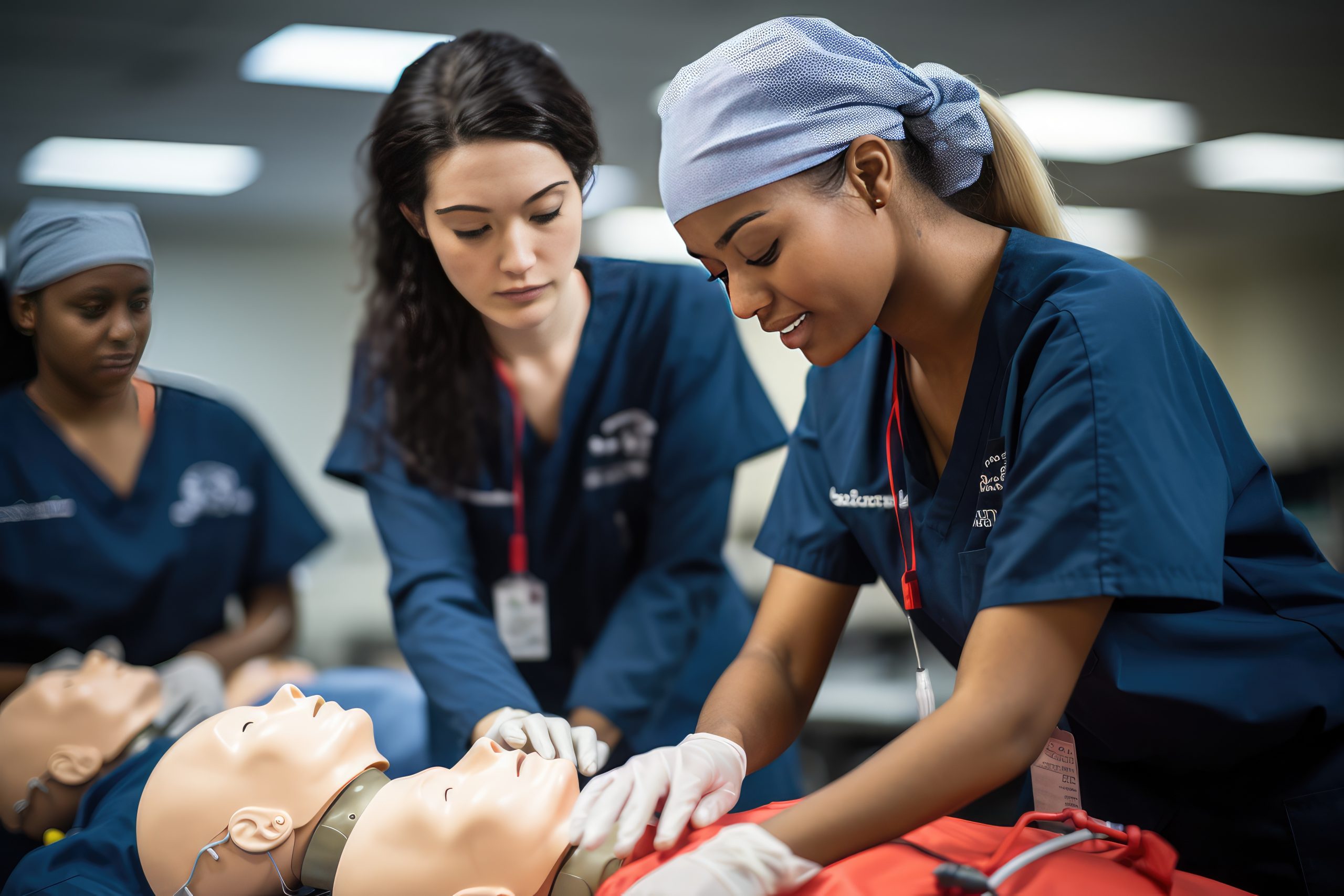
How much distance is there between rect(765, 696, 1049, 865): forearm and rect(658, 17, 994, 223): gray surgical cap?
582 mm

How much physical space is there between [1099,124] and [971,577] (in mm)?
Answer: 1065

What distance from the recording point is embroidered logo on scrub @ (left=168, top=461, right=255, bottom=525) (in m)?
1.72

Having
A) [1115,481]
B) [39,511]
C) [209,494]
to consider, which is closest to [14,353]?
[39,511]

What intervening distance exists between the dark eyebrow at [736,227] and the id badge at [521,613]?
2.76ft

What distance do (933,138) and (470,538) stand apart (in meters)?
1.02

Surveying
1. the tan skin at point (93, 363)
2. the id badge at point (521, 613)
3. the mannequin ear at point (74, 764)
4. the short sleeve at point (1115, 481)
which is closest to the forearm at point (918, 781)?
the short sleeve at point (1115, 481)

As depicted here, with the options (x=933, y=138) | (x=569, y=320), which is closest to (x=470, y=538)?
(x=569, y=320)

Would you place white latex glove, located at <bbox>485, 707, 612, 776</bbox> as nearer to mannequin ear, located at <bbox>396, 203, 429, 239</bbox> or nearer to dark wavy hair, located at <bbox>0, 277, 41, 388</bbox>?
mannequin ear, located at <bbox>396, 203, 429, 239</bbox>

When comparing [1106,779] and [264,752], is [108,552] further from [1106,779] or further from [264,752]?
[1106,779]

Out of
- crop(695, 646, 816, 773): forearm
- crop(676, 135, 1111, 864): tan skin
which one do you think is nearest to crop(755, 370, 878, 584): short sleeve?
crop(676, 135, 1111, 864): tan skin

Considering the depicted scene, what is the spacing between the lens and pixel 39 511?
5.25 ft

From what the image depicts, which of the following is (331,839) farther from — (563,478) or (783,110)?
(783,110)

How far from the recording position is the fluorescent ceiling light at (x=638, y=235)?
2.02 meters

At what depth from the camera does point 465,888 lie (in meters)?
1.10
